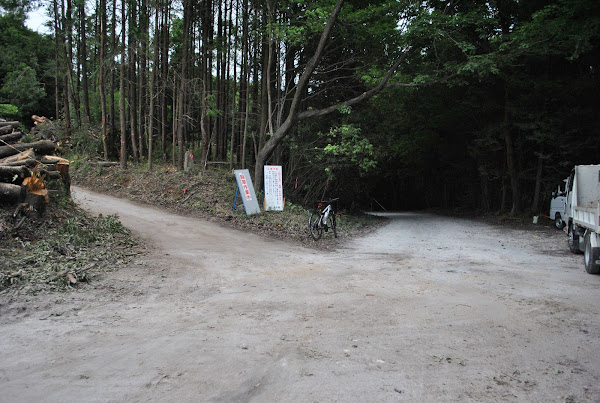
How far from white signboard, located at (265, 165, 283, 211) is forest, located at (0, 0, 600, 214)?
3.74 ft

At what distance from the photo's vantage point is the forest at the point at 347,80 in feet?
44.3

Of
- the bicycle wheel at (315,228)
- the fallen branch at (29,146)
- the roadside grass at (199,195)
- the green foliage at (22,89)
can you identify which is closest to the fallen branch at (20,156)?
the fallen branch at (29,146)

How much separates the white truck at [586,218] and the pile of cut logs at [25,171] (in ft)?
33.0

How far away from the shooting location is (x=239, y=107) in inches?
901

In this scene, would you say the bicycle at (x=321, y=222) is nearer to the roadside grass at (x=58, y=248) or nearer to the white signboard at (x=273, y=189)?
the white signboard at (x=273, y=189)

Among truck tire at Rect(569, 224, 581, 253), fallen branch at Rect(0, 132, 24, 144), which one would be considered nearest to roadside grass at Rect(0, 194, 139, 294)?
fallen branch at Rect(0, 132, 24, 144)

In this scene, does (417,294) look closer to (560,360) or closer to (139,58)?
(560,360)

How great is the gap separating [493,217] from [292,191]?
439 inches

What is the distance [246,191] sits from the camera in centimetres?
1376

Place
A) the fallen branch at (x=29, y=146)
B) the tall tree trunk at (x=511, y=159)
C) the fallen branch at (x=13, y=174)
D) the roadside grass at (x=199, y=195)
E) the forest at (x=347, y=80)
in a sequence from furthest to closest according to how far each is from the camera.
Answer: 1. the tall tree trunk at (x=511, y=159)
2. the forest at (x=347, y=80)
3. the roadside grass at (x=199, y=195)
4. the fallen branch at (x=29, y=146)
5. the fallen branch at (x=13, y=174)

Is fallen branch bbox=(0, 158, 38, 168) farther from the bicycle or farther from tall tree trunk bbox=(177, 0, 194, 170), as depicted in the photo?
tall tree trunk bbox=(177, 0, 194, 170)

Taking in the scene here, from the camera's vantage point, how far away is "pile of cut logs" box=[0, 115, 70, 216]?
24.0 feet

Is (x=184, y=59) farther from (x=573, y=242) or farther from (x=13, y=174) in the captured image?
(x=573, y=242)

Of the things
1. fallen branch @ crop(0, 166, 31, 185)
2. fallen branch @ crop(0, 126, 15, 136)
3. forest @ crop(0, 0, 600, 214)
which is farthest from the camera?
forest @ crop(0, 0, 600, 214)
